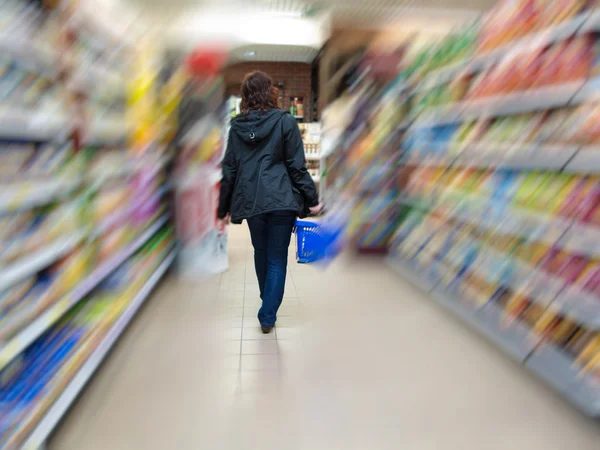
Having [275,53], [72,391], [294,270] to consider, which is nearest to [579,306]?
[72,391]

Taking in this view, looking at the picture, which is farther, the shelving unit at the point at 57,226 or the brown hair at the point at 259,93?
the brown hair at the point at 259,93

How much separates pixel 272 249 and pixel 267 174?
0.44m

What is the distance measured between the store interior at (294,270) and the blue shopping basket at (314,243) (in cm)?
4

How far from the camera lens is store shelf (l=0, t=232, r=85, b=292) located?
1.46 m

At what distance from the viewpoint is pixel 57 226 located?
1857mm

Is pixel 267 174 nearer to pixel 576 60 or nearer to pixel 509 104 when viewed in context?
pixel 509 104

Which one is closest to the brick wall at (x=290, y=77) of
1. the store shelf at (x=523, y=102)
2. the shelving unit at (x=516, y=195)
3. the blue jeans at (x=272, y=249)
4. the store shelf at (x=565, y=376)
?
the shelving unit at (x=516, y=195)

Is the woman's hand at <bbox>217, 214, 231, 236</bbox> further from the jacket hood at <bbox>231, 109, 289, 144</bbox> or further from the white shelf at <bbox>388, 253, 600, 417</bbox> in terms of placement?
the white shelf at <bbox>388, 253, 600, 417</bbox>

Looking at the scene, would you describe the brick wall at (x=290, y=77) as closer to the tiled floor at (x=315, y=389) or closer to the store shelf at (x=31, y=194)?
the tiled floor at (x=315, y=389)

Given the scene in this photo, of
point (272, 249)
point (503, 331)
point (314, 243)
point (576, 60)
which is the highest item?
point (576, 60)

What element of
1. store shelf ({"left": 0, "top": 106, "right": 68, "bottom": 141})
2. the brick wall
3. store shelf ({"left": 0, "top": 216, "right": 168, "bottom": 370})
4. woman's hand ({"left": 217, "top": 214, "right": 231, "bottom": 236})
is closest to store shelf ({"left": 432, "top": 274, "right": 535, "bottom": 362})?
woman's hand ({"left": 217, "top": 214, "right": 231, "bottom": 236})

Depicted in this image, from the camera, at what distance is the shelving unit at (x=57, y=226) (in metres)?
1.50

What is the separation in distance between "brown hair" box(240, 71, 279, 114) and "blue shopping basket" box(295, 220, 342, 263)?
1.59 meters

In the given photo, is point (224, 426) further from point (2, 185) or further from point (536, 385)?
point (536, 385)
